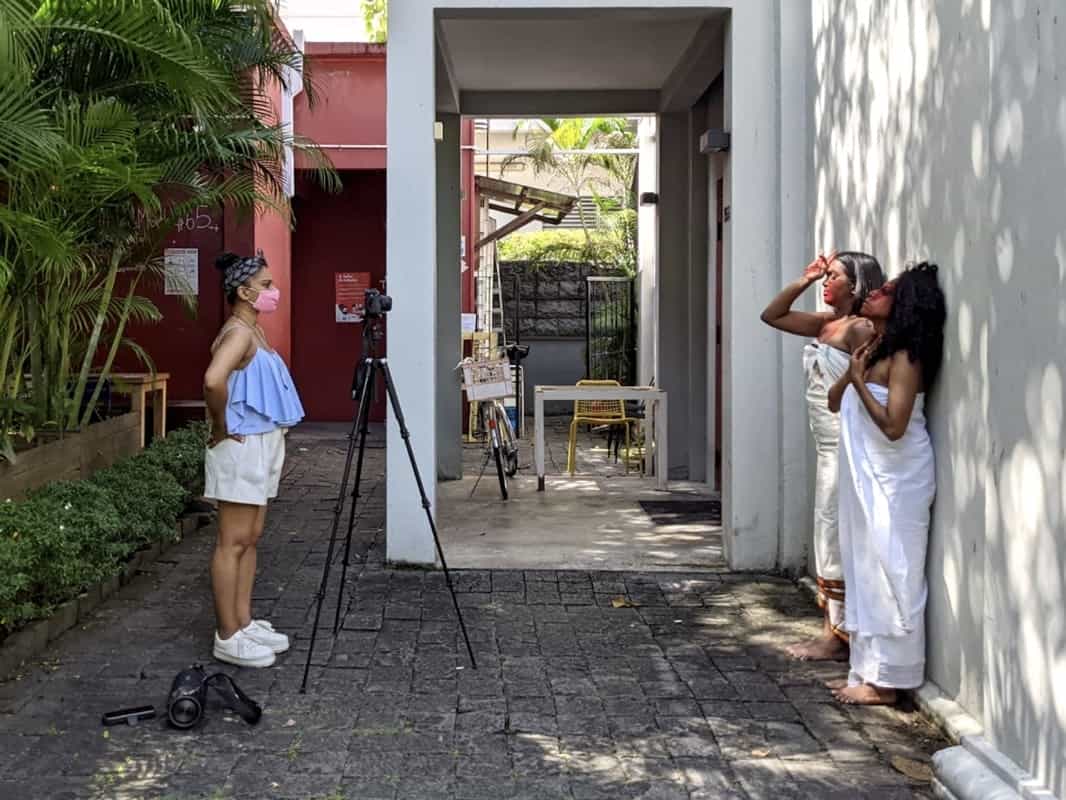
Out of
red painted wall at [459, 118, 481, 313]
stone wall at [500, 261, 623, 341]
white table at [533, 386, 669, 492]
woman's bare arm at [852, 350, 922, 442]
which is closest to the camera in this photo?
woman's bare arm at [852, 350, 922, 442]

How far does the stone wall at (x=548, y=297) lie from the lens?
18969 mm

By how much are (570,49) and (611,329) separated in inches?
333

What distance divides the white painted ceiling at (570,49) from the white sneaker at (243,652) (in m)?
3.91

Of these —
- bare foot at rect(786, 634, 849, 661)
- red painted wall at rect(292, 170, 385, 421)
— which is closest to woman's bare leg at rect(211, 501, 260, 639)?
bare foot at rect(786, 634, 849, 661)

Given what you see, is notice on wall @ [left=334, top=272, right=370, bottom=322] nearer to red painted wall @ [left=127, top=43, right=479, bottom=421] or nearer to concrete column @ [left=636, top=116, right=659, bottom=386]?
red painted wall @ [left=127, top=43, right=479, bottom=421]

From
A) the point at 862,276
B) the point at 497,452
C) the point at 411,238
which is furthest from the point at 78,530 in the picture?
the point at 497,452

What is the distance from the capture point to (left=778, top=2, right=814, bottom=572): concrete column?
7121 millimetres

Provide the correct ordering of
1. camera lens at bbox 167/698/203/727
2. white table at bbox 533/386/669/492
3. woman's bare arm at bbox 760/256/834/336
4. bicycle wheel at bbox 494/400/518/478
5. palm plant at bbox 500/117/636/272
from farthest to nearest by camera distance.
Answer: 1. palm plant at bbox 500/117/636/272
2. bicycle wheel at bbox 494/400/518/478
3. white table at bbox 533/386/669/492
4. woman's bare arm at bbox 760/256/834/336
5. camera lens at bbox 167/698/203/727

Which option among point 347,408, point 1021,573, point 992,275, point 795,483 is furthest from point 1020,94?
point 347,408

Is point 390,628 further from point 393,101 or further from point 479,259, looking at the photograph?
point 479,259

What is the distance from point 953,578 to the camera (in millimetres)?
4555

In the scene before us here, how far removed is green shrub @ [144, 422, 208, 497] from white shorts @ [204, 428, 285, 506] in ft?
9.83

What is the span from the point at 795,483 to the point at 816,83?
2230mm

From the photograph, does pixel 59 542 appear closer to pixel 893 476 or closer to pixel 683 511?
pixel 893 476
